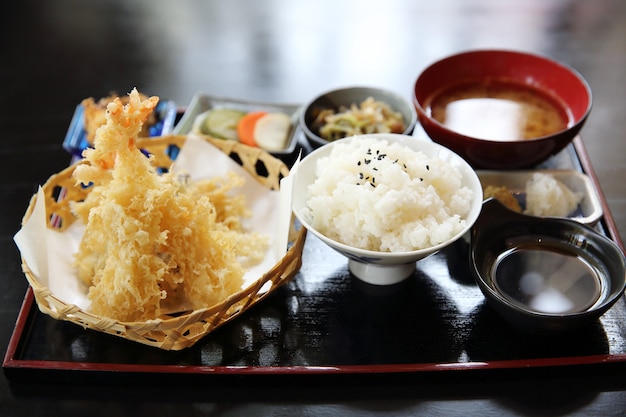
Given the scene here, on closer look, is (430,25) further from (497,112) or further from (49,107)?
(49,107)

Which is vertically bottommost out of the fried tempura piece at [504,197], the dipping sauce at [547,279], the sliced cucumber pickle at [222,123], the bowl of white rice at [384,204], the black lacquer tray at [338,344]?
the black lacquer tray at [338,344]

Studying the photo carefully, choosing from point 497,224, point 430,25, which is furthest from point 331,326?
point 430,25

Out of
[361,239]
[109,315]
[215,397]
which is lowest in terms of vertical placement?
[215,397]

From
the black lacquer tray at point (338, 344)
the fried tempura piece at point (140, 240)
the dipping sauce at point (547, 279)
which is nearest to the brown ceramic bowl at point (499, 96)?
the dipping sauce at point (547, 279)

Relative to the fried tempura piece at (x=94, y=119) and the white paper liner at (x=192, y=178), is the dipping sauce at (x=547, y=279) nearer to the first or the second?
the white paper liner at (x=192, y=178)

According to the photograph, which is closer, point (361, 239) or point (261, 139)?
point (361, 239)

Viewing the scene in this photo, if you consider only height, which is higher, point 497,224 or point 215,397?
point 497,224

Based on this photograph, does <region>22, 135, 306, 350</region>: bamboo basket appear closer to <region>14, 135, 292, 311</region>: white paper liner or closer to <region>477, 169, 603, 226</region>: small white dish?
<region>14, 135, 292, 311</region>: white paper liner
